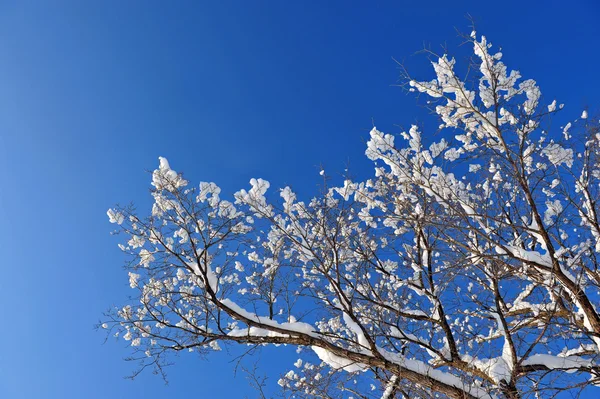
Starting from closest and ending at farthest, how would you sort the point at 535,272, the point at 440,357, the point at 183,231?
the point at 535,272
the point at 440,357
the point at 183,231

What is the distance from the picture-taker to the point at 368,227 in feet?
22.2

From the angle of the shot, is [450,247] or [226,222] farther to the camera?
[226,222]

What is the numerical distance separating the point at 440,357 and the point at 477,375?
63 cm

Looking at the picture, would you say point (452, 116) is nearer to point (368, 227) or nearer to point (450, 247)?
point (450, 247)

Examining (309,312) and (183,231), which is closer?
(183,231)

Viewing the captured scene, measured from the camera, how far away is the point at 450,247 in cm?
509

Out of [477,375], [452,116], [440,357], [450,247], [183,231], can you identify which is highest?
[452,116]

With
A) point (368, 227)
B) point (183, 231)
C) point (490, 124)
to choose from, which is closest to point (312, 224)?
point (368, 227)

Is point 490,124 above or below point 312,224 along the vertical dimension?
below

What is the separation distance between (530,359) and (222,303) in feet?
13.0

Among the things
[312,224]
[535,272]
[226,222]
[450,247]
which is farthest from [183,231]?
[535,272]

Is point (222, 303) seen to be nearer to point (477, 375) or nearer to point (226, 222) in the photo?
point (226, 222)

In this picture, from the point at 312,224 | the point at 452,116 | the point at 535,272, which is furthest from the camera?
the point at 312,224

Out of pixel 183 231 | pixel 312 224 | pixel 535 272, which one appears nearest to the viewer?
pixel 535 272
